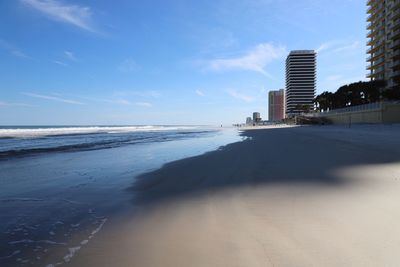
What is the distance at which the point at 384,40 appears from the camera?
73.5 metres

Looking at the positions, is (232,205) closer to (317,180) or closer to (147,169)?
(317,180)

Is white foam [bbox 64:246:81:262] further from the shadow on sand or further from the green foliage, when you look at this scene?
the green foliage

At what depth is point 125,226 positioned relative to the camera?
12.7 feet

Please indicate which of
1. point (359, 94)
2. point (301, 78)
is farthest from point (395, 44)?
point (301, 78)

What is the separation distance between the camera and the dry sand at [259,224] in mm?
2854

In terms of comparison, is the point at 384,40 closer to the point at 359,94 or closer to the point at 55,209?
the point at 359,94

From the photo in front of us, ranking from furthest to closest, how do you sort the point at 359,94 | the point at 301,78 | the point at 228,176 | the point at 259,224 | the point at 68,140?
1. the point at 301,78
2. the point at 359,94
3. the point at 68,140
4. the point at 228,176
5. the point at 259,224

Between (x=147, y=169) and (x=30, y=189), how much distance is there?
10.7 ft

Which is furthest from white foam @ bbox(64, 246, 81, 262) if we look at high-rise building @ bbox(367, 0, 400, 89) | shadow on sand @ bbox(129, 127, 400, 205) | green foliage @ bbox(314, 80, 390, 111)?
high-rise building @ bbox(367, 0, 400, 89)

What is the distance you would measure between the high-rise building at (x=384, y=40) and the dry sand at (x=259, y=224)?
69.2m

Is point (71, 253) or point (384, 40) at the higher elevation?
point (384, 40)

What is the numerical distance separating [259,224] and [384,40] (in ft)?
283

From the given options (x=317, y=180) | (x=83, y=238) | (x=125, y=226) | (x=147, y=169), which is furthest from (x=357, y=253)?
(x=147, y=169)

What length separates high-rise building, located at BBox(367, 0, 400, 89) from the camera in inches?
2638
